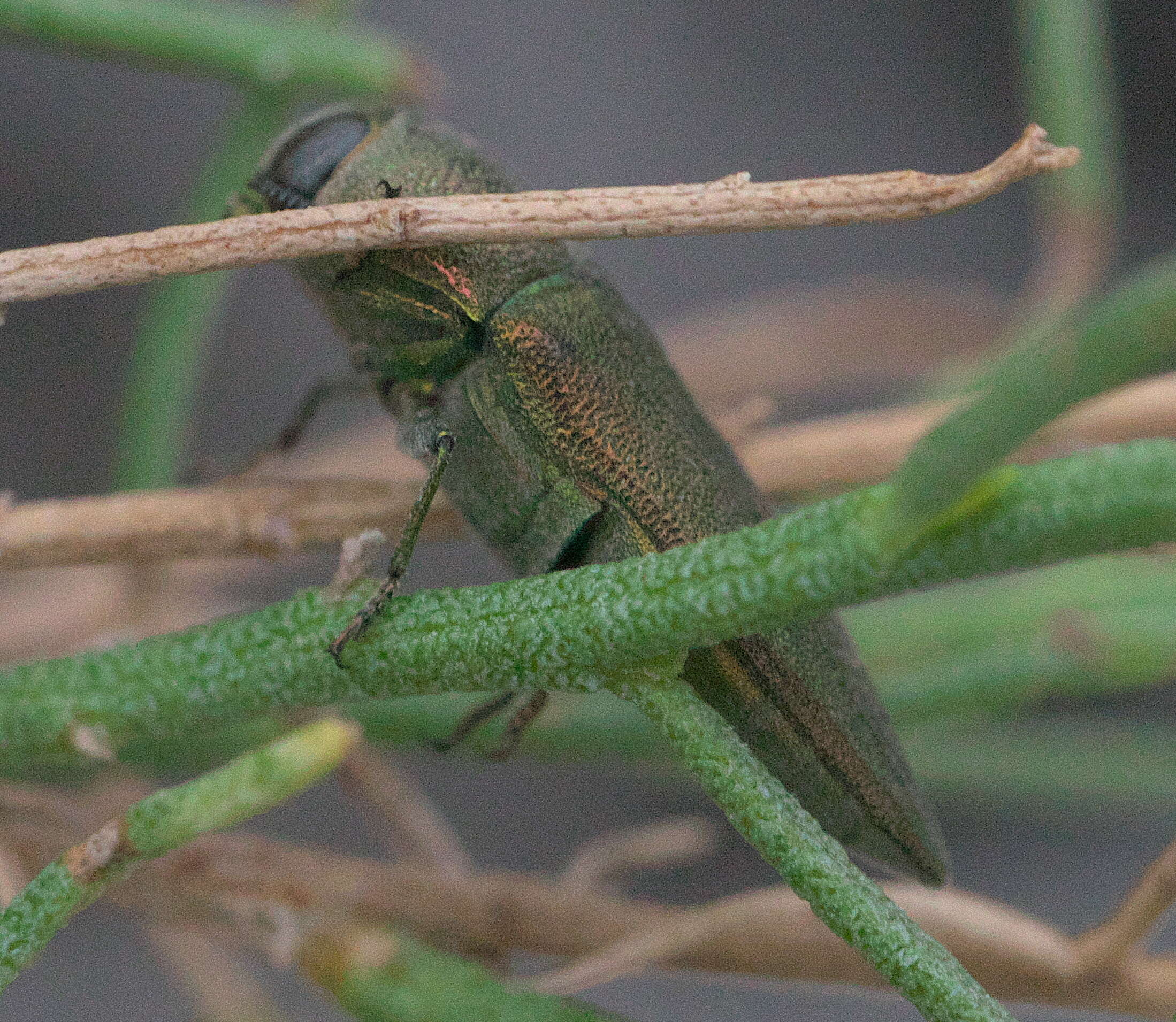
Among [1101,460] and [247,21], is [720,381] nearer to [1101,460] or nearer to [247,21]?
[247,21]

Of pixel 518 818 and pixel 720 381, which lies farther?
pixel 518 818

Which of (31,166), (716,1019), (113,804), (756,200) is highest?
(31,166)

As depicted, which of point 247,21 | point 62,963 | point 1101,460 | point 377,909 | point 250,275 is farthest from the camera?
point 250,275

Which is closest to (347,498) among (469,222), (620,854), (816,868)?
(469,222)

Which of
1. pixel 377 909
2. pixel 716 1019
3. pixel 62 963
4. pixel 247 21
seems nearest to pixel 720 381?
pixel 247 21

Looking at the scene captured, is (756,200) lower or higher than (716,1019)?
higher

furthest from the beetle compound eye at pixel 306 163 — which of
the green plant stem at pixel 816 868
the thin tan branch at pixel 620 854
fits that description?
the thin tan branch at pixel 620 854

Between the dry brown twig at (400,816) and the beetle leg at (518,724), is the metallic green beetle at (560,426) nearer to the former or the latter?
the beetle leg at (518,724)

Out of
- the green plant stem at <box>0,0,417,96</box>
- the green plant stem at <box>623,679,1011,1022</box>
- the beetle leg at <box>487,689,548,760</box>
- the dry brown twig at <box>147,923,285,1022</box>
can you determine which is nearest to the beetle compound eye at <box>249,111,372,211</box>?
the green plant stem at <box>0,0,417,96</box>
